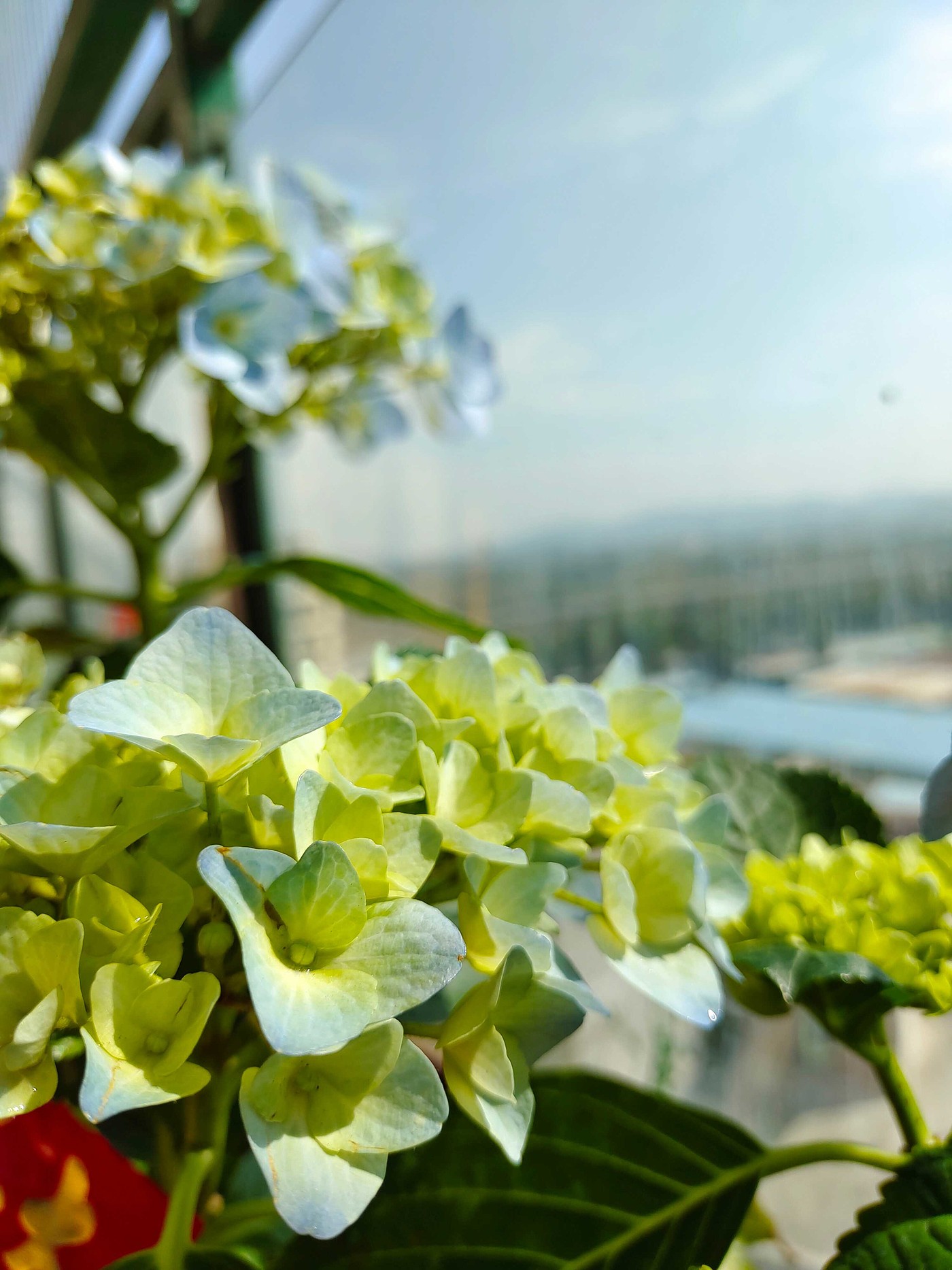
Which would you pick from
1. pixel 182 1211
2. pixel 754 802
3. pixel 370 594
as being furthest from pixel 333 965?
pixel 370 594

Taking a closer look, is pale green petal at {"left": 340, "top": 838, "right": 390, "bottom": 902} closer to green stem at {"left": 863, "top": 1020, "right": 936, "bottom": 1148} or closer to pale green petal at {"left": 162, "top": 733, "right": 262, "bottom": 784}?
pale green petal at {"left": 162, "top": 733, "right": 262, "bottom": 784}

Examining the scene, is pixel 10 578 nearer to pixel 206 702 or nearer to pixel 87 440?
pixel 87 440

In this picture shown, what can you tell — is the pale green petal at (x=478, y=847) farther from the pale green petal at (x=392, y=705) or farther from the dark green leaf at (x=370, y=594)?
the dark green leaf at (x=370, y=594)

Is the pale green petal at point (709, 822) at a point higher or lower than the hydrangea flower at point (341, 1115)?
higher

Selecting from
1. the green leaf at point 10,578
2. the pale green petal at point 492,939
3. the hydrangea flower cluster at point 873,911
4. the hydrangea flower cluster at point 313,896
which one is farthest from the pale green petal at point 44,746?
the green leaf at point 10,578

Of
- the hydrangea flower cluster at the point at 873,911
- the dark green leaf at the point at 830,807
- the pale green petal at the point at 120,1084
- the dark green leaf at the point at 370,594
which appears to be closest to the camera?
the pale green petal at the point at 120,1084

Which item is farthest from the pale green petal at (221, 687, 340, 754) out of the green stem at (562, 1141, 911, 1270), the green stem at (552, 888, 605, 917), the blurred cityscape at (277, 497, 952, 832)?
the blurred cityscape at (277, 497, 952, 832)

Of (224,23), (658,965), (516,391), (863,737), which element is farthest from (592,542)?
(224,23)

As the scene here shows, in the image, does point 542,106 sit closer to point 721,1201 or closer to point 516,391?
point 516,391

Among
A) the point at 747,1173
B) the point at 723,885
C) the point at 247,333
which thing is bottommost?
the point at 747,1173
